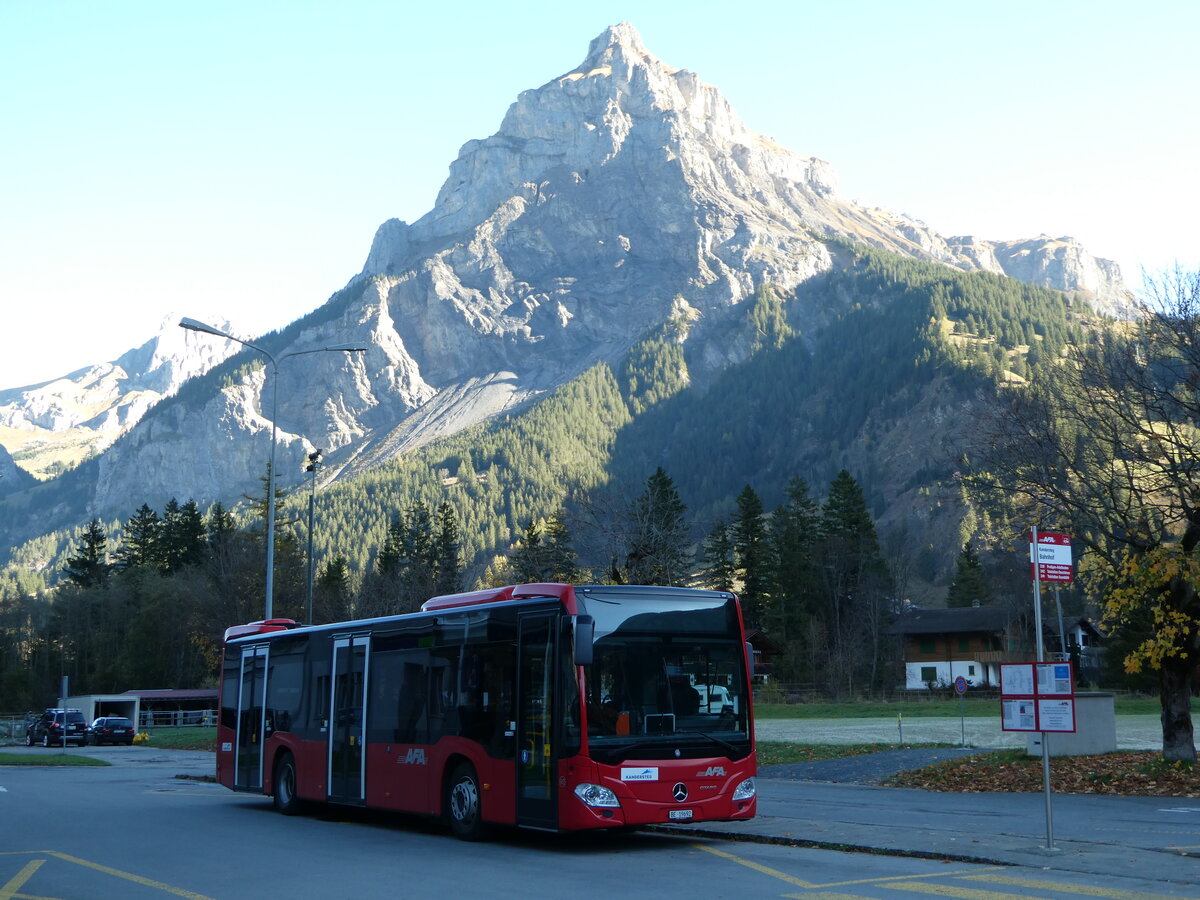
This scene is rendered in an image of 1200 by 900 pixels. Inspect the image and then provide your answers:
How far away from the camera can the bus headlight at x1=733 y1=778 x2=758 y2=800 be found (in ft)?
46.9

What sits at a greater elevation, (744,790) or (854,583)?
(854,583)

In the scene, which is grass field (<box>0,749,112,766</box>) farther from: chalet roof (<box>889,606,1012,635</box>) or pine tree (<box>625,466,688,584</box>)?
chalet roof (<box>889,606,1012,635</box>)

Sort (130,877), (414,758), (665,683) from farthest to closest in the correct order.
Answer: (414,758)
(665,683)
(130,877)

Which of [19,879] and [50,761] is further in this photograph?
[50,761]

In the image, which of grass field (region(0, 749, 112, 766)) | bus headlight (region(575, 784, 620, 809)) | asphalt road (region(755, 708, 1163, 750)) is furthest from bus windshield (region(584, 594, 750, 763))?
grass field (region(0, 749, 112, 766))

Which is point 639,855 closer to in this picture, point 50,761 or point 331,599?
point 50,761

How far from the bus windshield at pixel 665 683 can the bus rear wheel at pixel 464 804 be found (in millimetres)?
2250

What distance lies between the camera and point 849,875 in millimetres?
11891

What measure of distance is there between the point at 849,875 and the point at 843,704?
52.3 m

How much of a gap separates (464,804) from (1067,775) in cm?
1105

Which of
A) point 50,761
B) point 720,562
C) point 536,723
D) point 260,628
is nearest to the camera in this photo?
point 536,723

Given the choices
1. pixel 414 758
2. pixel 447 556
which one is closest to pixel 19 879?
pixel 414 758

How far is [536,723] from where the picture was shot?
1416 centimetres

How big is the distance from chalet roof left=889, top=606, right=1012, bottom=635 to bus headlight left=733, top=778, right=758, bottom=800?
3263 inches
